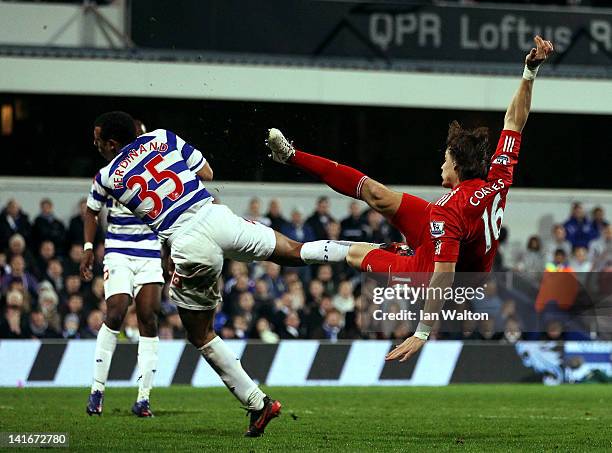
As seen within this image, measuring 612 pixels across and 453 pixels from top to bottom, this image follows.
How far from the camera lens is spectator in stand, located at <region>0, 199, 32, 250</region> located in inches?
735

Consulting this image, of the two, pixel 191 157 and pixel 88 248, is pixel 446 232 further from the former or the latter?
pixel 88 248

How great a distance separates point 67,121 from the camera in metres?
22.9

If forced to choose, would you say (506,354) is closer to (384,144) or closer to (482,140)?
(384,144)

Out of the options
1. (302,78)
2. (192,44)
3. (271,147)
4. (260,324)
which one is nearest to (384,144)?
(302,78)

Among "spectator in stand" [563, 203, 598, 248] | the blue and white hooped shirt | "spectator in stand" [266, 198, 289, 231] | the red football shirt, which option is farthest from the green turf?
"spectator in stand" [563, 203, 598, 248]

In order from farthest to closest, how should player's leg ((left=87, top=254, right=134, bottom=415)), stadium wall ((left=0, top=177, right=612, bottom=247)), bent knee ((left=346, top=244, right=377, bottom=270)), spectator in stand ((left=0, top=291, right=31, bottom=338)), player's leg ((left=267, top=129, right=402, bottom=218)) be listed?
stadium wall ((left=0, top=177, right=612, bottom=247)), spectator in stand ((left=0, top=291, right=31, bottom=338)), player's leg ((left=87, top=254, right=134, bottom=415)), player's leg ((left=267, top=129, right=402, bottom=218)), bent knee ((left=346, top=244, right=377, bottom=270))

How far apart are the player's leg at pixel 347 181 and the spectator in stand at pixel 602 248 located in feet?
39.2

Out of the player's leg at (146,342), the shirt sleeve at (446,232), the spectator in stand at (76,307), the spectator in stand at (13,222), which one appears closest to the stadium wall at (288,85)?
the spectator in stand at (13,222)

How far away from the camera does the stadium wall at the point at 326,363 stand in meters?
16.5

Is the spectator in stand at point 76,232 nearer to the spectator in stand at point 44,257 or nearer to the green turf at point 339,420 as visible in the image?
the spectator in stand at point 44,257

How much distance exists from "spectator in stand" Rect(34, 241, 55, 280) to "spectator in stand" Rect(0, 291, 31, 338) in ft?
3.65

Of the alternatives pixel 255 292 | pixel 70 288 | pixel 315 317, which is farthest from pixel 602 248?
pixel 70 288

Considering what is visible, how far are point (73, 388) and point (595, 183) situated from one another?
13.6 meters

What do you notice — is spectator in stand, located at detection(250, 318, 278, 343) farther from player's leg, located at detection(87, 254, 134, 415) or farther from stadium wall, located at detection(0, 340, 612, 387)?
player's leg, located at detection(87, 254, 134, 415)
